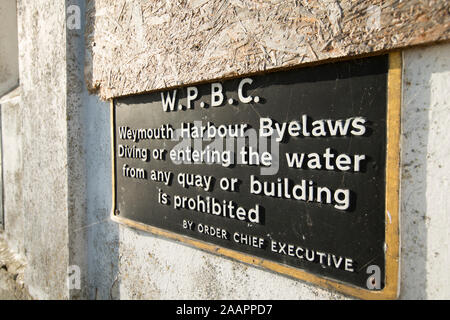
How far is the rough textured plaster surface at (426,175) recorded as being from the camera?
0.96 meters

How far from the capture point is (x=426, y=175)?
99 cm

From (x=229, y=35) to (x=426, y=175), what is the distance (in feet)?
3.30

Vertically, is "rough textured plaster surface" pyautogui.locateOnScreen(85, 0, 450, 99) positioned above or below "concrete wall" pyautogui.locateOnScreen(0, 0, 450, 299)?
above

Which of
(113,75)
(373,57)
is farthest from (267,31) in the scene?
(113,75)

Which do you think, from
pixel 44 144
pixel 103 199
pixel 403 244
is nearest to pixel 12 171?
pixel 44 144

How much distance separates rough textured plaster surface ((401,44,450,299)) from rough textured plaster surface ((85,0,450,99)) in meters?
0.12

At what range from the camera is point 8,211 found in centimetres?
352

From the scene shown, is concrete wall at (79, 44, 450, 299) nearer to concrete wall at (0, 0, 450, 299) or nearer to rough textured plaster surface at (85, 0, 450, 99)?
concrete wall at (0, 0, 450, 299)

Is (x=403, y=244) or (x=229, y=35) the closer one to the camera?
(x=403, y=244)

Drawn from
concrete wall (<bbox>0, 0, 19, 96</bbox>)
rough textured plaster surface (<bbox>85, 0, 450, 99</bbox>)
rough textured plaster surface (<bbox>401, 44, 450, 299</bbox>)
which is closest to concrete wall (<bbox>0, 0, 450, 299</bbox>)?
rough textured plaster surface (<bbox>401, 44, 450, 299</bbox>)

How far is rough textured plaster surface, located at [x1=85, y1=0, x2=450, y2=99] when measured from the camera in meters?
0.98

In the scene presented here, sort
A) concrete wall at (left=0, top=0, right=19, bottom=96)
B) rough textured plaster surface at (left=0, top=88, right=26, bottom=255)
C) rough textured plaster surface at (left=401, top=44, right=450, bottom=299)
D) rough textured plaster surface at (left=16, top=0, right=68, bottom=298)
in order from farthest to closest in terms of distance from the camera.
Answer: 1. concrete wall at (left=0, top=0, right=19, bottom=96)
2. rough textured plaster surface at (left=0, top=88, right=26, bottom=255)
3. rough textured plaster surface at (left=16, top=0, right=68, bottom=298)
4. rough textured plaster surface at (left=401, top=44, right=450, bottom=299)

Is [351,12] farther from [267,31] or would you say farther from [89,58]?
[89,58]

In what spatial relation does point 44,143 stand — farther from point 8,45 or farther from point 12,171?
point 8,45
